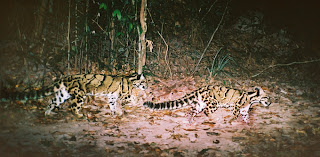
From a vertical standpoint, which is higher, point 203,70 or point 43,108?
point 203,70

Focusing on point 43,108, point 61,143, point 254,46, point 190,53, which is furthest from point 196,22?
point 61,143

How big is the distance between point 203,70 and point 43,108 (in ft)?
18.2

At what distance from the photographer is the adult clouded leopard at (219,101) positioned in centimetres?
567

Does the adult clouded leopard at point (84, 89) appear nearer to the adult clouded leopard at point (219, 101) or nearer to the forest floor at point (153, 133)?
the forest floor at point (153, 133)

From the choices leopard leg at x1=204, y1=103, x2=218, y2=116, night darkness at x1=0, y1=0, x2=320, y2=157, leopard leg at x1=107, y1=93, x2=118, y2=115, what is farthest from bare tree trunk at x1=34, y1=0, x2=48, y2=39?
leopard leg at x1=204, y1=103, x2=218, y2=116

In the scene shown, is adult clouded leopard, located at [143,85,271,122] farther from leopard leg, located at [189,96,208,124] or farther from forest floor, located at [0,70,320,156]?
forest floor, located at [0,70,320,156]

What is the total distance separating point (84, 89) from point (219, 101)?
9.07 ft

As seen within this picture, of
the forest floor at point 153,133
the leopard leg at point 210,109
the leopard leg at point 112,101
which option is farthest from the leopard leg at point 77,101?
the leopard leg at point 210,109

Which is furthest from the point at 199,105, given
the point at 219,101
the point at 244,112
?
the point at 244,112

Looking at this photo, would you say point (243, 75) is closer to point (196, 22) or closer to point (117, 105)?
point (196, 22)

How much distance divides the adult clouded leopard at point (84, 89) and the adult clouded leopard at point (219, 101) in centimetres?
73

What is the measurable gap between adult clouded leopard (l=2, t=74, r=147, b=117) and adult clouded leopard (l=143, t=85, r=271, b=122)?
0.73 m

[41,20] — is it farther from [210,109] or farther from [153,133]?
[210,109]

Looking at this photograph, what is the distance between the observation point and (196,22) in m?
12.1
